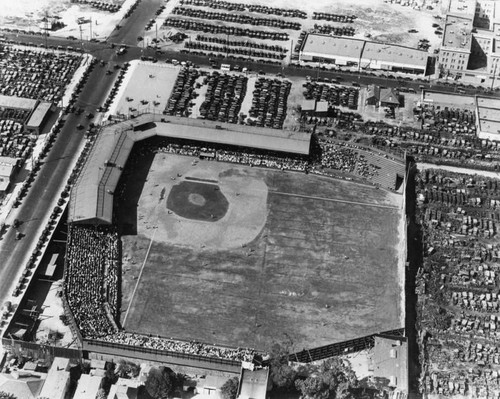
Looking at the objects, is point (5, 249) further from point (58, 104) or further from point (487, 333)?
point (487, 333)

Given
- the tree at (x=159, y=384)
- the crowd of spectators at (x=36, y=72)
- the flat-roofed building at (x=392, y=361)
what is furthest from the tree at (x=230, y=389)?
the crowd of spectators at (x=36, y=72)

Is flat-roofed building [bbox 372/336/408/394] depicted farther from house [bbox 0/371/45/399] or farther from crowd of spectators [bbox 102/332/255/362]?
house [bbox 0/371/45/399]

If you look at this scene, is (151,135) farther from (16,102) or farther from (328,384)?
(328,384)

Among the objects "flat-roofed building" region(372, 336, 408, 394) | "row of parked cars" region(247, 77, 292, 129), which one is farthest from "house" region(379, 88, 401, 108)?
"flat-roofed building" region(372, 336, 408, 394)

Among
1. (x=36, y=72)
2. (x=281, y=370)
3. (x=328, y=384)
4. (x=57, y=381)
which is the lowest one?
(x=57, y=381)

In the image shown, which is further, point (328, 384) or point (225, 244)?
point (225, 244)

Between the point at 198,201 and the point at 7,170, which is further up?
the point at 7,170

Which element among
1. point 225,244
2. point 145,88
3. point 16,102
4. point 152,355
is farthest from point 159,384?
point 145,88
